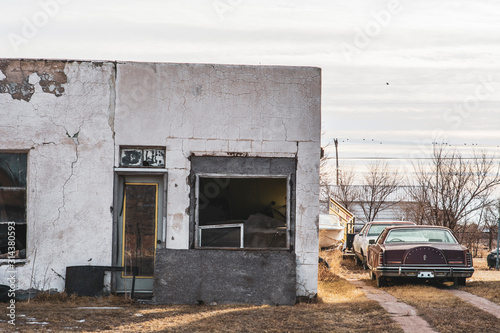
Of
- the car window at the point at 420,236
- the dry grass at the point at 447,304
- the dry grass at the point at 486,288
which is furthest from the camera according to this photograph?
the car window at the point at 420,236

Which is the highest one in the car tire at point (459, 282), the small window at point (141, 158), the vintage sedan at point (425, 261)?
the small window at point (141, 158)

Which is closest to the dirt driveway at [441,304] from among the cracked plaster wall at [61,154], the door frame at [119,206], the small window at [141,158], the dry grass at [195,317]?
the dry grass at [195,317]

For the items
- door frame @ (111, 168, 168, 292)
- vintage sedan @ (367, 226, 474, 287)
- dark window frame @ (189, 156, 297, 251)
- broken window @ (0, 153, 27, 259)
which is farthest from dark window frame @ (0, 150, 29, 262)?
vintage sedan @ (367, 226, 474, 287)

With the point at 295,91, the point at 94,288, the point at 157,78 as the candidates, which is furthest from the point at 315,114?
the point at 94,288

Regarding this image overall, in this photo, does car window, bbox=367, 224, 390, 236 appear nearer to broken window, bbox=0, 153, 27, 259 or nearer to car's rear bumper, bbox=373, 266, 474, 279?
car's rear bumper, bbox=373, 266, 474, 279

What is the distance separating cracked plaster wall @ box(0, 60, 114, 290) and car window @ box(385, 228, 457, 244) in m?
7.08

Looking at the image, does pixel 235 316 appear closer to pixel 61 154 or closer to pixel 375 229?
pixel 61 154

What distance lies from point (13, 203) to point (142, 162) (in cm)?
250

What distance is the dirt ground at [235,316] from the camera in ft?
30.7

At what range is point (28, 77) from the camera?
12164 mm

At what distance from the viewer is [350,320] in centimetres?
1021

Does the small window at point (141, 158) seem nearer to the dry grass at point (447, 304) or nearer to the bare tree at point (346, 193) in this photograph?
the dry grass at point (447, 304)

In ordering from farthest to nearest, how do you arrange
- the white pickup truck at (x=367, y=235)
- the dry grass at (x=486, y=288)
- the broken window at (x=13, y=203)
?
the white pickup truck at (x=367, y=235), the dry grass at (x=486, y=288), the broken window at (x=13, y=203)

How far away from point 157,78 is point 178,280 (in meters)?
3.71
